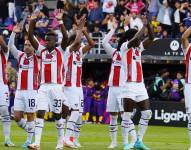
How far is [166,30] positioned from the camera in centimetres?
3494

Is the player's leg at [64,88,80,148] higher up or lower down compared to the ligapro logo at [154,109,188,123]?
higher up

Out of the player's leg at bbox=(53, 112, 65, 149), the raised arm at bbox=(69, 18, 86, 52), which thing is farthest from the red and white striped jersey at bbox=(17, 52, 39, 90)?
the player's leg at bbox=(53, 112, 65, 149)

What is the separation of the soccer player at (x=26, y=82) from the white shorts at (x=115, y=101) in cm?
206

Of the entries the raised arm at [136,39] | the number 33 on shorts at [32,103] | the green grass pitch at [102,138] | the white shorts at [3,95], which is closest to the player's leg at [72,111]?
the green grass pitch at [102,138]

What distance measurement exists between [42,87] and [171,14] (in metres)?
16.3

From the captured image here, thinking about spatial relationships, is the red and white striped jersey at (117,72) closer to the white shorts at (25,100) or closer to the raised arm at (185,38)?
the white shorts at (25,100)

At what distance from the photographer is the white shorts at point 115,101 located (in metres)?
21.5

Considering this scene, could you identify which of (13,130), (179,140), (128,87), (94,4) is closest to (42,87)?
(128,87)

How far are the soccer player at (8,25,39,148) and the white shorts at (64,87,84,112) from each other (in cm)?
90

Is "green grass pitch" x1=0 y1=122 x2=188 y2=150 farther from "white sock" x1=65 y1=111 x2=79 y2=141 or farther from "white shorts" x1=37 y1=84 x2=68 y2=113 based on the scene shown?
"white shorts" x1=37 y1=84 x2=68 y2=113

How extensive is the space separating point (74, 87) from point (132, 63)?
2069 mm

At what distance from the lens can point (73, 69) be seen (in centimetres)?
2192

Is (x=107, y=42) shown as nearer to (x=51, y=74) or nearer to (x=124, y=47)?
(x=124, y=47)

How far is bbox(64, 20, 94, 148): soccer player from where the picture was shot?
2130 cm
